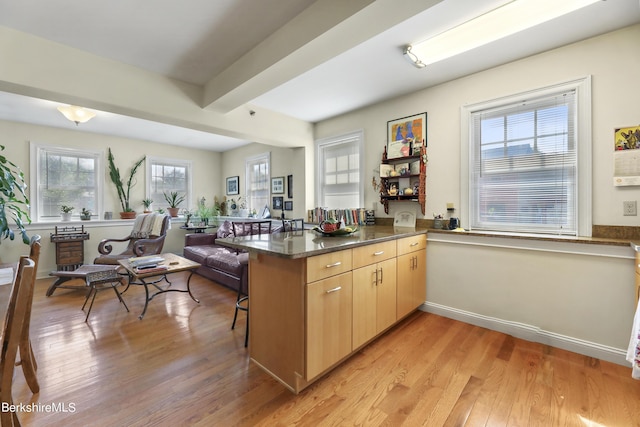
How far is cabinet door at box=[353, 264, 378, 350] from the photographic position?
197 cm

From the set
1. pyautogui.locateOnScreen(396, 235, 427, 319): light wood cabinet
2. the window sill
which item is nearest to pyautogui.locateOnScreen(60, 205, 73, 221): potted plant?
pyautogui.locateOnScreen(396, 235, 427, 319): light wood cabinet

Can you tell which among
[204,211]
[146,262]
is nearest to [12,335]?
[146,262]

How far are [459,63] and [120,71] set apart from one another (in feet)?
10.6

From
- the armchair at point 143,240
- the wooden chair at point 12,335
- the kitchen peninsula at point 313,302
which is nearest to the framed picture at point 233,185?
the armchair at point 143,240

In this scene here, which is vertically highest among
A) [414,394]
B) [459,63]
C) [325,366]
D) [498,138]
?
[459,63]

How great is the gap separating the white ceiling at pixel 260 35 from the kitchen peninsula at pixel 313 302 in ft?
4.96

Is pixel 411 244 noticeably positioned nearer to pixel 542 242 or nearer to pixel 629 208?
pixel 542 242

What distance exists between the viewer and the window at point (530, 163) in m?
2.24

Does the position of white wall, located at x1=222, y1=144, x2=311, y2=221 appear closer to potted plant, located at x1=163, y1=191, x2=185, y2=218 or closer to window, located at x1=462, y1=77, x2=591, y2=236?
potted plant, located at x1=163, y1=191, x2=185, y2=218

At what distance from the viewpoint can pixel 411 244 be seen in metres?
2.66

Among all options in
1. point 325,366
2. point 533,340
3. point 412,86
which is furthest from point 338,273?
point 412,86

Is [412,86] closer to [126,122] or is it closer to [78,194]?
[126,122]

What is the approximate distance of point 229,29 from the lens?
2066 millimetres

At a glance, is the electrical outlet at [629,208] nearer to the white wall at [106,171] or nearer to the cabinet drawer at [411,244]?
the cabinet drawer at [411,244]
